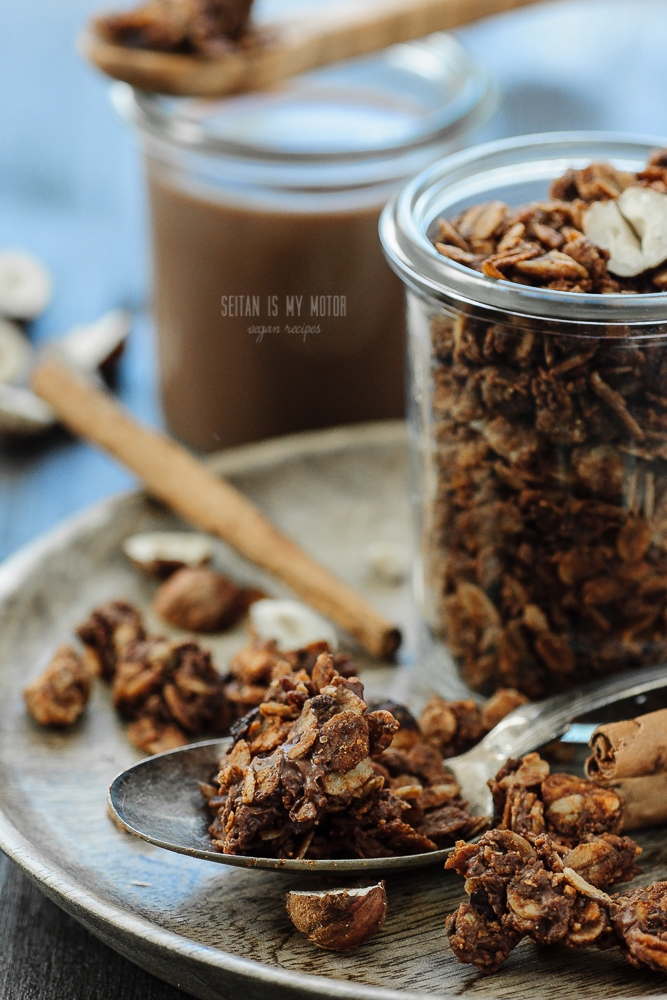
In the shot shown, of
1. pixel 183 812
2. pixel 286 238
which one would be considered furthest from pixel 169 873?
pixel 286 238

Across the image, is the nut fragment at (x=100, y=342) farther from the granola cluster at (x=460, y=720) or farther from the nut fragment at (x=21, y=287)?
the granola cluster at (x=460, y=720)

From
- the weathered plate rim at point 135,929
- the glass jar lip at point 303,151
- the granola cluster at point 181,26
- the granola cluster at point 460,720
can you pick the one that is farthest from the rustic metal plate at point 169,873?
the granola cluster at point 181,26

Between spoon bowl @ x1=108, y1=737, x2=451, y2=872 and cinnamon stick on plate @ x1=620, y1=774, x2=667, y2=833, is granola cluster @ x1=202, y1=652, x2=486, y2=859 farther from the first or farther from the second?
cinnamon stick on plate @ x1=620, y1=774, x2=667, y2=833

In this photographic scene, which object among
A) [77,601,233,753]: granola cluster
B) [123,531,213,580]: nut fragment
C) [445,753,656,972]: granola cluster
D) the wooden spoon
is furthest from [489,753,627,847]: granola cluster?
the wooden spoon

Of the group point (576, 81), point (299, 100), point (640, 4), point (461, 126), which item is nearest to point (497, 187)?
point (461, 126)

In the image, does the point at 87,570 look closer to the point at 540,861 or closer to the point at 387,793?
the point at 387,793

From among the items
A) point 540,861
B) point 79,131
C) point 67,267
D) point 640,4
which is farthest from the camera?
point 640,4
